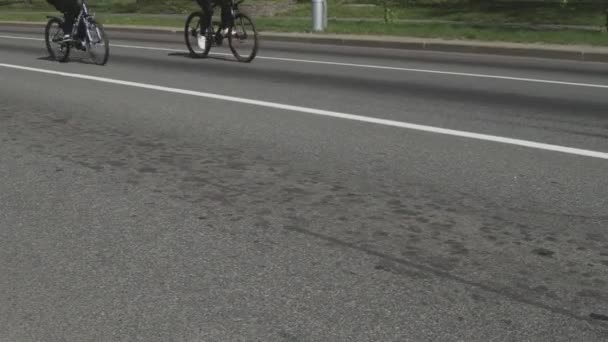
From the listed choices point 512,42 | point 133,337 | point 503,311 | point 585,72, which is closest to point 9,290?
point 133,337

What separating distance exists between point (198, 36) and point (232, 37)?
102 cm

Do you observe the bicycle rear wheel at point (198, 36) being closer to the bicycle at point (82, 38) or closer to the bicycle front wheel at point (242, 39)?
the bicycle front wheel at point (242, 39)

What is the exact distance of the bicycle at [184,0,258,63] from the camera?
13984mm

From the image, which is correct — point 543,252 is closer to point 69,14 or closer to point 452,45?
point 69,14

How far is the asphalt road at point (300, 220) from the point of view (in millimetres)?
3635

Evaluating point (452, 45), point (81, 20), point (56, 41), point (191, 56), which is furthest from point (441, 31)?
point (56, 41)

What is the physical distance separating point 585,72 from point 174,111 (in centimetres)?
683

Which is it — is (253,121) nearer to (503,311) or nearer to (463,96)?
(463,96)

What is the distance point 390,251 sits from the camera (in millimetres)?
4422

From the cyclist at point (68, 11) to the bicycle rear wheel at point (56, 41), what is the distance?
0.16 m

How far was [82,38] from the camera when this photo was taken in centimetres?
1354

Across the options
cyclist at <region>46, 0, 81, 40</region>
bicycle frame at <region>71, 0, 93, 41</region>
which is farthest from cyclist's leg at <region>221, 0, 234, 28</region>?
cyclist at <region>46, 0, 81, 40</region>

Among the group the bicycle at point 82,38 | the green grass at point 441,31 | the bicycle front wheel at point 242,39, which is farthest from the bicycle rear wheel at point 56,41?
the green grass at point 441,31

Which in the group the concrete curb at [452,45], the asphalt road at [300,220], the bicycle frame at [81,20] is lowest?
the concrete curb at [452,45]
